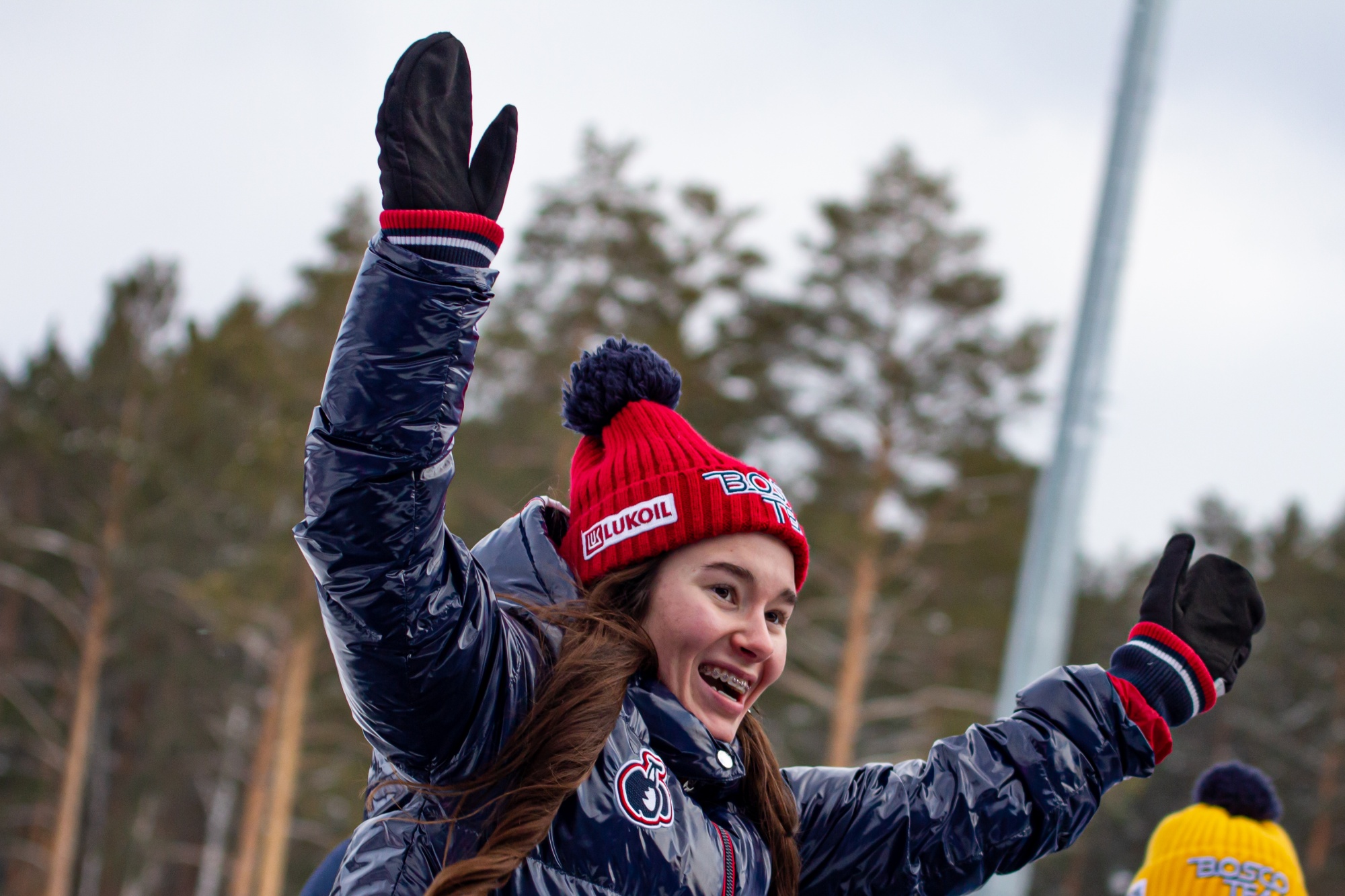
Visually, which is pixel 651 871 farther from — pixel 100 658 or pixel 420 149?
pixel 100 658

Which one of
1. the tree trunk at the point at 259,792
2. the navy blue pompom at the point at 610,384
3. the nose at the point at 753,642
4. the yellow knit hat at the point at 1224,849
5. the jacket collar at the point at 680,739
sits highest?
the navy blue pompom at the point at 610,384

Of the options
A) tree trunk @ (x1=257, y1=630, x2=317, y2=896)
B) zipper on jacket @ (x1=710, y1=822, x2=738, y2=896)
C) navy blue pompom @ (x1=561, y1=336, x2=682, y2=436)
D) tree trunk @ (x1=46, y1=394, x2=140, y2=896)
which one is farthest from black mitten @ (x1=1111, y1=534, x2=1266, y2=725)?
tree trunk @ (x1=46, y1=394, x2=140, y2=896)

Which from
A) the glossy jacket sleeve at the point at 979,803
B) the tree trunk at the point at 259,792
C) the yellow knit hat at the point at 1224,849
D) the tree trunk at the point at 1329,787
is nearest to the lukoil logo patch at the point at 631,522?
the glossy jacket sleeve at the point at 979,803

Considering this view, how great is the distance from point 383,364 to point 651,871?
81 cm

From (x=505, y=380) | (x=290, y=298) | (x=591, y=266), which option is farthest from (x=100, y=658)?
(x=591, y=266)

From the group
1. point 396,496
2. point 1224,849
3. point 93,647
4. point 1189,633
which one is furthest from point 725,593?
point 93,647

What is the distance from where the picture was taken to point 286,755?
1948 cm

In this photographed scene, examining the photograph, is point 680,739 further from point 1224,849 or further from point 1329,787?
point 1329,787

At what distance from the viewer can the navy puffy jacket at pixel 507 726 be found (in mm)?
1594

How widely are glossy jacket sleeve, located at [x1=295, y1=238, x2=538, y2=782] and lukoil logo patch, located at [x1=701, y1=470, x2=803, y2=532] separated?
Result: 586mm

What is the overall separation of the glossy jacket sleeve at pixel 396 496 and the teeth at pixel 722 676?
51 cm

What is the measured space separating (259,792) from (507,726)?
67.7ft

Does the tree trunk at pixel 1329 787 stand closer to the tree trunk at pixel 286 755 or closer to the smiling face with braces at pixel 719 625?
the tree trunk at pixel 286 755

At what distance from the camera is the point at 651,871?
6.02ft
